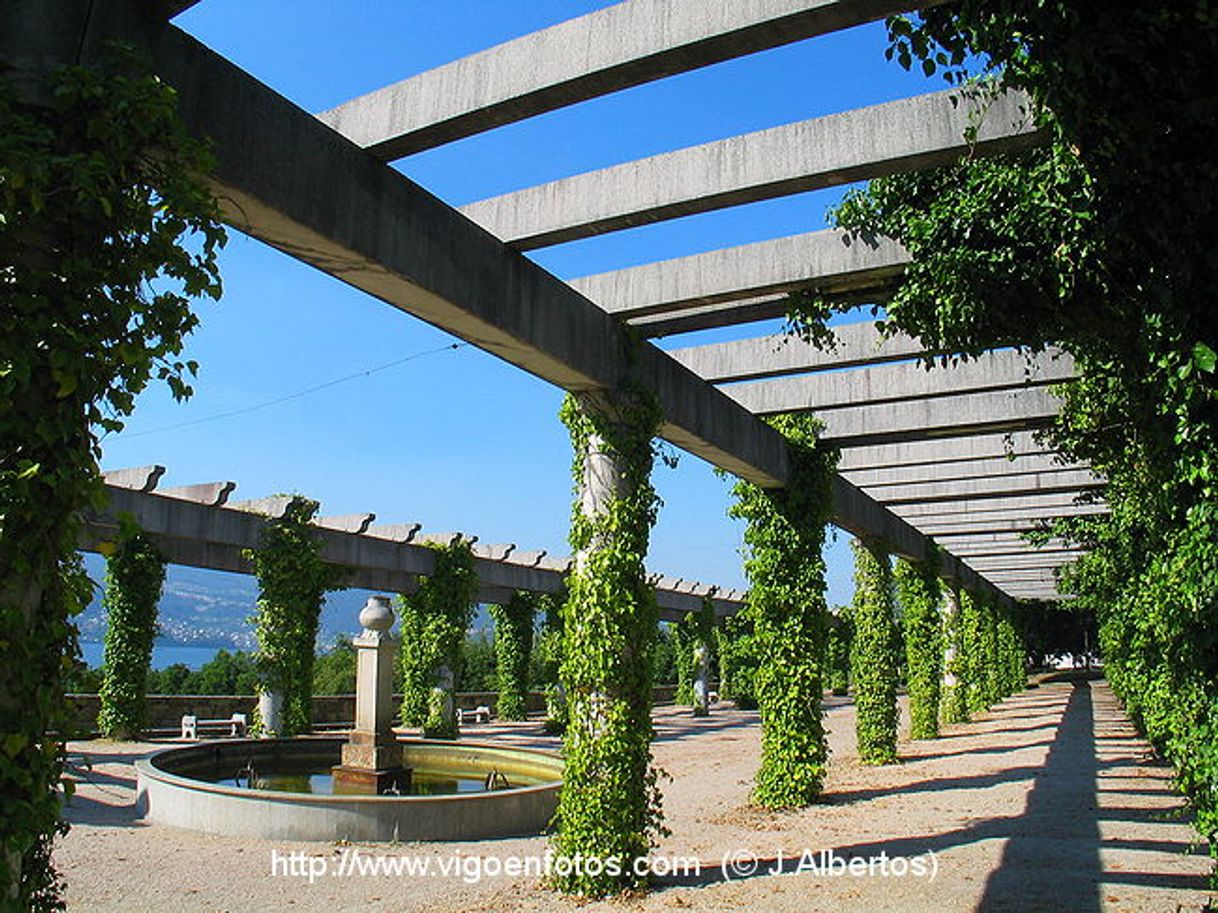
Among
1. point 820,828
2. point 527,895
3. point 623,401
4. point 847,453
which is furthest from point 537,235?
point 847,453

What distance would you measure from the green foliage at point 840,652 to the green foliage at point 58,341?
31159 millimetres


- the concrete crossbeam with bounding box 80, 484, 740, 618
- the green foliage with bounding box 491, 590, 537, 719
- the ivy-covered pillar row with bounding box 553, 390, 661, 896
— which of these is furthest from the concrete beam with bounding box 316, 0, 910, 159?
the green foliage with bounding box 491, 590, 537, 719

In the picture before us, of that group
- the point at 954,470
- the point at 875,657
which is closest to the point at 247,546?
the point at 875,657

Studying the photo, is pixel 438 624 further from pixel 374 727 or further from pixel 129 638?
pixel 374 727

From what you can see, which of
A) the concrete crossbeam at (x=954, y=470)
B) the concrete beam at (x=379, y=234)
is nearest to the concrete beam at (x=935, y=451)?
the concrete crossbeam at (x=954, y=470)

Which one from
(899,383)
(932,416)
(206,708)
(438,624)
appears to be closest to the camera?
(899,383)

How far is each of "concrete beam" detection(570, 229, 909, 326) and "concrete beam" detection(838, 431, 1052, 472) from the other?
19.7 feet

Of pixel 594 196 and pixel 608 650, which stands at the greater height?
pixel 594 196

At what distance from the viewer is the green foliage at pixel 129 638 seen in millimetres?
16859

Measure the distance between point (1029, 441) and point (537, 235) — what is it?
9132 mm

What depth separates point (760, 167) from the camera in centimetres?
568

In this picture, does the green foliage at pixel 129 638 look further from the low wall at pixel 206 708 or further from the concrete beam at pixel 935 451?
the concrete beam at pixel 935 451

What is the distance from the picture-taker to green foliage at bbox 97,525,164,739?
16859 millimetres

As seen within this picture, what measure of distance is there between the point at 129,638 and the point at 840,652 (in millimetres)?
26892
